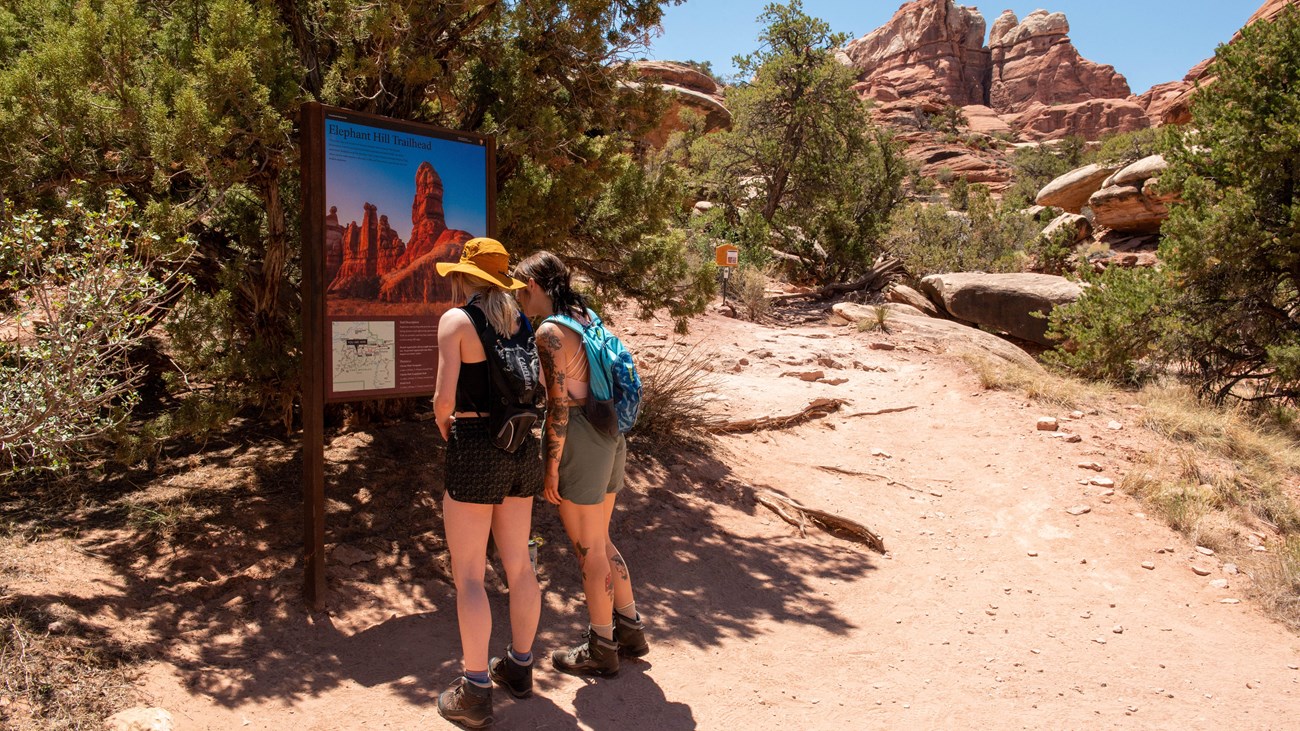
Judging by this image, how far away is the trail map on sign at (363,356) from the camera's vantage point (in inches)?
174

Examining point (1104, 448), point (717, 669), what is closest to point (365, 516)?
point (717, 669)

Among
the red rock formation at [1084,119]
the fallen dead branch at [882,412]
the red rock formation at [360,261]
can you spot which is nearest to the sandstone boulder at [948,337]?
the fallen dead branch at [882,412]

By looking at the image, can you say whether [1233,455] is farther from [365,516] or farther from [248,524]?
[248,524]

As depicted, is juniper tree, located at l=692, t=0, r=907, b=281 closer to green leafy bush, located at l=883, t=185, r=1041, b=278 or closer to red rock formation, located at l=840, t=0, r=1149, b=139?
green leafy bush, located at l=883, t=185, r=1041, b=278

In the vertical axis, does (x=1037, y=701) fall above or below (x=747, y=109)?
below

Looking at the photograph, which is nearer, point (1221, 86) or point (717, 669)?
point (717, 669)

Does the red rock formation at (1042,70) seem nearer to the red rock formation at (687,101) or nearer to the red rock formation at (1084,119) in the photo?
the red rock formation at (1084,119)

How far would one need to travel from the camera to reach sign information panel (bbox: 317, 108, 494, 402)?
439cm

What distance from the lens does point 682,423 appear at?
307 inches

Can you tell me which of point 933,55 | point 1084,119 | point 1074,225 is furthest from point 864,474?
point 933,55

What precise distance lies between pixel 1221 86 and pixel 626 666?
1123 centimetres

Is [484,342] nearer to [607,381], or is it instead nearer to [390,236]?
[607,381]

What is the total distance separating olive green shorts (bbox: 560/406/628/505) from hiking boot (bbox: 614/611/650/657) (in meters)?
0.73

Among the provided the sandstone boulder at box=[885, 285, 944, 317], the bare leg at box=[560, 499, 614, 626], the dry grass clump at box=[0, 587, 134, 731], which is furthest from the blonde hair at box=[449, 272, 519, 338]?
the sandstone boulder at box=[885, 285, 944, 317]
